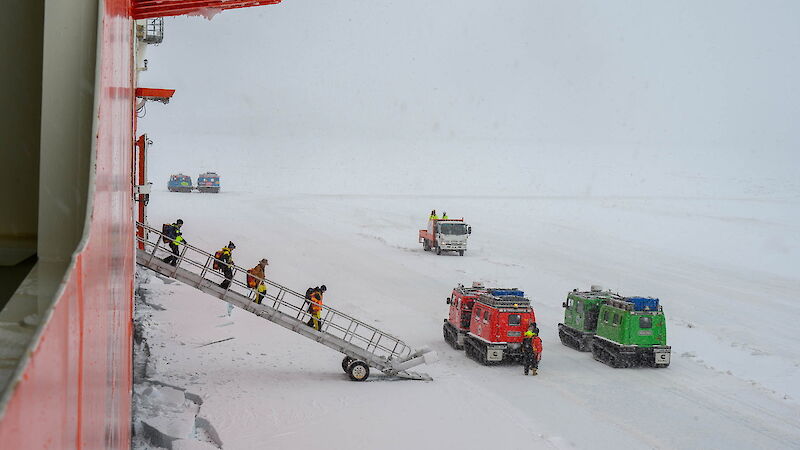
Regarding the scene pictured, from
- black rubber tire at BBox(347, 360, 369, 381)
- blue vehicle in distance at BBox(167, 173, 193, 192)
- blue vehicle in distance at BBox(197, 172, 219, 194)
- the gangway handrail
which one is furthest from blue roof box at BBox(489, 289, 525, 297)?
blue vehicle in distance at BBox(167, 173, 193, 192)

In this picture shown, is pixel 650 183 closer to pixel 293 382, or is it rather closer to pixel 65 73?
pixel 293 382

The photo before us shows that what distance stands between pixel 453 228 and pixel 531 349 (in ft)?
68.1

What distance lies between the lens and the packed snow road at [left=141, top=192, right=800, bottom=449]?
13.6 meters

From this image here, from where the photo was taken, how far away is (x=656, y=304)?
18.6m

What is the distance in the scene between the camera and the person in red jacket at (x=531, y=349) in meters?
17.1

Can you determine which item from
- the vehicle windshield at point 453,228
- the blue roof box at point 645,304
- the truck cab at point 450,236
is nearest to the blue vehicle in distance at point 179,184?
the truck cab at point 450,236

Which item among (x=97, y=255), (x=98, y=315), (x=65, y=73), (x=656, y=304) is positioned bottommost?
(x=656, y=304)

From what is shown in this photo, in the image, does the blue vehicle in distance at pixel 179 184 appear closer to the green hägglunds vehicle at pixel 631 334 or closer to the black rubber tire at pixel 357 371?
the green hägglunds vehicle at pixel 631 334

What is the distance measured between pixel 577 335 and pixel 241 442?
11.0 meters

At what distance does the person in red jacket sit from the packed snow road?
0.35 meters

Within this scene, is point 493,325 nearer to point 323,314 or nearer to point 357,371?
point 357,371

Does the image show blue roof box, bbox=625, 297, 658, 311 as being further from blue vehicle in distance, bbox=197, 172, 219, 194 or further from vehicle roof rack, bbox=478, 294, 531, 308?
blue vehicle in distance, bbox=197, 172, 219, 194

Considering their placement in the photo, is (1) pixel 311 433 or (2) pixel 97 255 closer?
(2) pixel 97 255

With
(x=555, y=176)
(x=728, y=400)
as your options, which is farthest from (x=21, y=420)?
(x=555, y=176)
